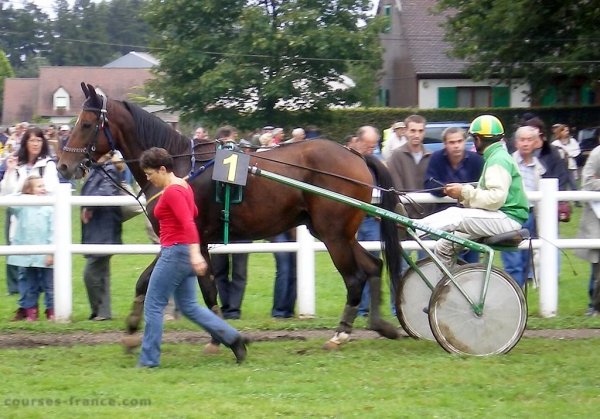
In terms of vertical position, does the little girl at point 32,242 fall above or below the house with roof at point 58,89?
below

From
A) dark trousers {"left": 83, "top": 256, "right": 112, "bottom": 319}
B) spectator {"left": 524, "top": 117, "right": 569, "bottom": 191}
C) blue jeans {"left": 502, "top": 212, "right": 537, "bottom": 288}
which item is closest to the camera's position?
dark trousers {"left": 83, "top": 256, "right": 112, "bottom": 319}

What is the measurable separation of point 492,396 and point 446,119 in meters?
35.1

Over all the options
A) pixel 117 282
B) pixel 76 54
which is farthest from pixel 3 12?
pixel 117 282

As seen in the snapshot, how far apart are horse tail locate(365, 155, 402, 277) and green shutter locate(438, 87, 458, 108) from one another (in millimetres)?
41133

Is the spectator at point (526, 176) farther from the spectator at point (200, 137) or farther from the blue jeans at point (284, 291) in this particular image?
the spectator at point (200, 137)

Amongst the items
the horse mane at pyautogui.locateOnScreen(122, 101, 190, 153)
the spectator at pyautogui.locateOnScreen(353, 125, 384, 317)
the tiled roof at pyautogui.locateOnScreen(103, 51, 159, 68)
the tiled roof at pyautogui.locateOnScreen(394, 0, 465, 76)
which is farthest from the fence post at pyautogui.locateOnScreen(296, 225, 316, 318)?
the tiled roof at pyautogui.locateOnScreen(103, 51, 159, 68)

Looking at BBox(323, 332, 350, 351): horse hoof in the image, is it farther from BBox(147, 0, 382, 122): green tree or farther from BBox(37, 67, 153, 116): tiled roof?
BBox(37, 67, 153, 116): tiled roof

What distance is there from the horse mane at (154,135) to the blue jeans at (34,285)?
2.60 metres

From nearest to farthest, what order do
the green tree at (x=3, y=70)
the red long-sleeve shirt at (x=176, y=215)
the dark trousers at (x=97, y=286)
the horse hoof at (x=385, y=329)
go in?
the red long-sleeve shirt at (x=176, y=215), the horse hoof at (x=385, y=329), the dark trousers at (x=97, y=286), the green tree at (x=3, y=70)

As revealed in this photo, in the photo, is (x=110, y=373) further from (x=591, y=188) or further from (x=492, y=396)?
(x=591, y=188)

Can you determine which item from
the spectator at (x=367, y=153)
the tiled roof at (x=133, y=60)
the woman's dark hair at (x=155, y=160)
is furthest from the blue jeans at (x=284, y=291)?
the tiled roof at (x=133, y=60)

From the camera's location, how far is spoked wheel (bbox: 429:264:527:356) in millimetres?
7723

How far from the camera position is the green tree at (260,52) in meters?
38.0

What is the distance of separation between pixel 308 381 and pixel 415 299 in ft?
6.06
